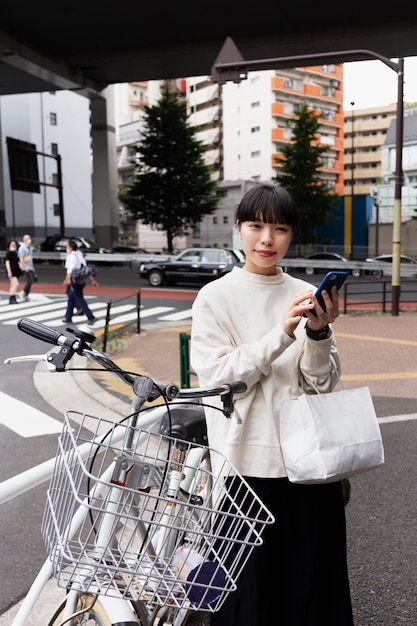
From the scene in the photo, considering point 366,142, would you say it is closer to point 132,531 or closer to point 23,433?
point 23,433

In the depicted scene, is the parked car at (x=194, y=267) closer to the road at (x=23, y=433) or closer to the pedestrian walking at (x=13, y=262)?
the road at (x=23, y=433)

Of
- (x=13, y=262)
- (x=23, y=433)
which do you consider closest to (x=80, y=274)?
(x=13, y=262)

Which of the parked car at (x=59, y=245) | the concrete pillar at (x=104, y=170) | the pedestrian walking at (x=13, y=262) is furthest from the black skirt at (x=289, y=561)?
the concrete pillar at (x=104, y=170)

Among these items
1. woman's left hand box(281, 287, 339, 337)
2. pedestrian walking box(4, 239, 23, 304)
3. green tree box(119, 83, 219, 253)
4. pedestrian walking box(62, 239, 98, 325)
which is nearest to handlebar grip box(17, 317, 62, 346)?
woman's left hand box(281, 287, 339, 337)

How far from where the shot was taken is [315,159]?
135 ft

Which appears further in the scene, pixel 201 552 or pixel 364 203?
pixel 364 203

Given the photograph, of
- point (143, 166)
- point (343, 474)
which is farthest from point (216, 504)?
point (143, 166)

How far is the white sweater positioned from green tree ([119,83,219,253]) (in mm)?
38309

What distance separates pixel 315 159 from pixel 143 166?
11.2 m

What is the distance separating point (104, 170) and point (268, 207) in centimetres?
3977

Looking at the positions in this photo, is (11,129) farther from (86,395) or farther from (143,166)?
(86,395)

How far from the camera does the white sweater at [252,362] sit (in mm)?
1926

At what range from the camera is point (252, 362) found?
6.14ft

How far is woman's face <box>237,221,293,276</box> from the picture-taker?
1.99 meters
